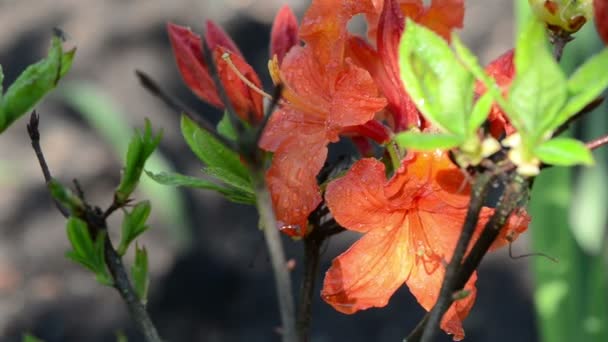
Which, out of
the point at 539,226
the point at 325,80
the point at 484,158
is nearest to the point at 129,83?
the point at 539,226

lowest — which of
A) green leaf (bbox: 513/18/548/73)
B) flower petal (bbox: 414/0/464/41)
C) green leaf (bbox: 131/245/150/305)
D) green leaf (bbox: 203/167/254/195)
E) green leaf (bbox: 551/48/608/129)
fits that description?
green leaf (bbox: 131/245/150/305)

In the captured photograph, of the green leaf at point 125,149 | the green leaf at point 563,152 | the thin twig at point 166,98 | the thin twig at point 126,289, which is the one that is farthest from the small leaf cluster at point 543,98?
the green leaf at point 125,149

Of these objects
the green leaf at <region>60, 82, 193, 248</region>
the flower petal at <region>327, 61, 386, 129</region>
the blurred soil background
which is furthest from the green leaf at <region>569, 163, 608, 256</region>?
the flower petal at <region>327, 61, 386, 129</region>

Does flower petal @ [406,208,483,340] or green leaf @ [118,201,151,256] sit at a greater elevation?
green leaf @ [118,201,151,256]

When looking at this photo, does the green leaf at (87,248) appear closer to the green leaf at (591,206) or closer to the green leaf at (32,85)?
the green leaf at (32,85)

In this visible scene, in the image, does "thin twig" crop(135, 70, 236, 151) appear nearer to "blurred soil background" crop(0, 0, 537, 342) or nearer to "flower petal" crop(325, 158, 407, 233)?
"flower petal" crop(325, 158, 407, 233)
